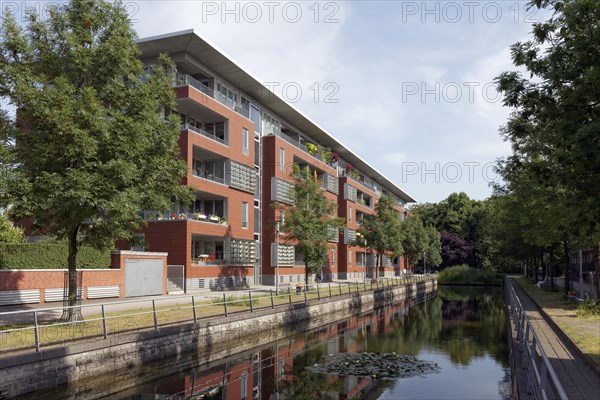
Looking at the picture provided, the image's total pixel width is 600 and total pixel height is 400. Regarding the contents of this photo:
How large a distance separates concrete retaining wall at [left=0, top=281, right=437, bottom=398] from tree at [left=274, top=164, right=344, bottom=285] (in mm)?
9152

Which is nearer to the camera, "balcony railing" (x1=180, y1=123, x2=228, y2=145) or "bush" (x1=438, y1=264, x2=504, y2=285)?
"balcony railing" (x1=180, y1=123, x2=228, y2=145)

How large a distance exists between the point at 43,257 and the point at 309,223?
17583mm

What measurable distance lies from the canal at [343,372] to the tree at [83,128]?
18.6 ft

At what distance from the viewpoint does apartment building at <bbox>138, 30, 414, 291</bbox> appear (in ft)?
116

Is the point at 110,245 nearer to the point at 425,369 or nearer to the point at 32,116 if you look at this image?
the point at 32,116

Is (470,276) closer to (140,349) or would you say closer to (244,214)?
(244,214)

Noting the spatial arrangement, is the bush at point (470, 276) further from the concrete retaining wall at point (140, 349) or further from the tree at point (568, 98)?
the tree at point (568, 98)

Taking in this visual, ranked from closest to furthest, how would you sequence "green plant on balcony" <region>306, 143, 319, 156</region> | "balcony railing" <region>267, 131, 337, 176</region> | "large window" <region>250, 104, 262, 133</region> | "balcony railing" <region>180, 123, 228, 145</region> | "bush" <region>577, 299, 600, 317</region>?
1. "bush" <region>577, 299, 600, 317</region>
2. "balcony railing" <region>180, 123, 228, 145</region>
3. "large window" <region>250, 104, 262, 133</region>
4. "balcony railing" <region>267, 131, 337, 176</region>
5. "green plant on balcony" <region>306, 143, 319, 156</region>

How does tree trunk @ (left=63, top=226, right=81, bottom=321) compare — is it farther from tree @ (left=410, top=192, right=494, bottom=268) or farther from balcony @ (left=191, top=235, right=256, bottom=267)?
tree @ (left=410, top=192, right=494, bottom=268)

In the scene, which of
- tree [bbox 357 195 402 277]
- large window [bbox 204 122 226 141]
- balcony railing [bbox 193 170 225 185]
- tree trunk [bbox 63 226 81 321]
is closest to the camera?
tree trunk [bbox 63 226 81 321]

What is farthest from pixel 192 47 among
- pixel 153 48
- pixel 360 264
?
pixel 360 264

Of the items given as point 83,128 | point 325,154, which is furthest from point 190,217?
point 325,154

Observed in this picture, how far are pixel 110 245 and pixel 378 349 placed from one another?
1113 centimetres

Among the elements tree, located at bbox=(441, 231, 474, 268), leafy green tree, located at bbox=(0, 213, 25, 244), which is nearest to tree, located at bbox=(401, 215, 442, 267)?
tree, located at bbox=(441, 231, 474, 268)
